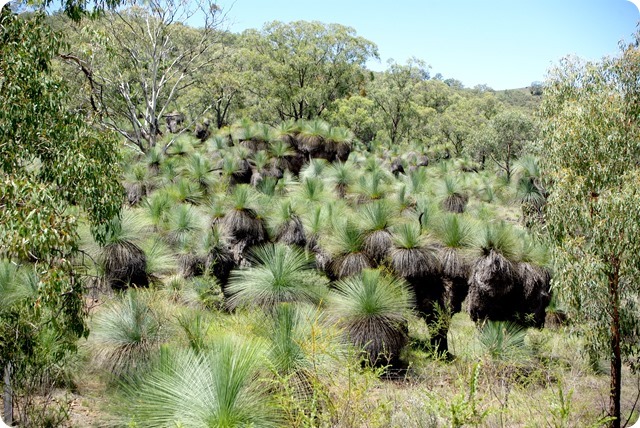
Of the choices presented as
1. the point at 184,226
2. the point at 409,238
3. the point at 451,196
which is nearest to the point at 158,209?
the point at 184,226

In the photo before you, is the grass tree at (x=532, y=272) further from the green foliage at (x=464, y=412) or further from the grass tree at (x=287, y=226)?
the green foliage at (x=464, y=412)

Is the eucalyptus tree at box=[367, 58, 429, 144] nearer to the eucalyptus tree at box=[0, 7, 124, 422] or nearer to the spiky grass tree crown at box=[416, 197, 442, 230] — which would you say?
the spiky grass tree crown at box=[416, 197, 442, 230]

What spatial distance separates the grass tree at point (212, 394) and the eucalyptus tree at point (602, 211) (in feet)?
16.7

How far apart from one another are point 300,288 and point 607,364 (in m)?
8.24

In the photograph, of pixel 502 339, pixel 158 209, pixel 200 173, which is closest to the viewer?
pixel 502 339

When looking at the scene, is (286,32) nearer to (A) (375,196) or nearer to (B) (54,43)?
(A) (375,196)

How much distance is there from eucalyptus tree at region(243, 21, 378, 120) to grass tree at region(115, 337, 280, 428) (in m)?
26.2

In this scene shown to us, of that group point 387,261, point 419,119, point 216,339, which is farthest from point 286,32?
point 216,339

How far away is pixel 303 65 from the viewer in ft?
96.3

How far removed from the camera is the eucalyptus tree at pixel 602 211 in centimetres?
662

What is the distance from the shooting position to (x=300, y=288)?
8.70m

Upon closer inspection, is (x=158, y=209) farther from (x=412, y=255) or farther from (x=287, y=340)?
(x=287, y=340)

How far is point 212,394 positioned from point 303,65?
27542mm

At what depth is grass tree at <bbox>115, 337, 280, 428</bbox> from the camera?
412cm
